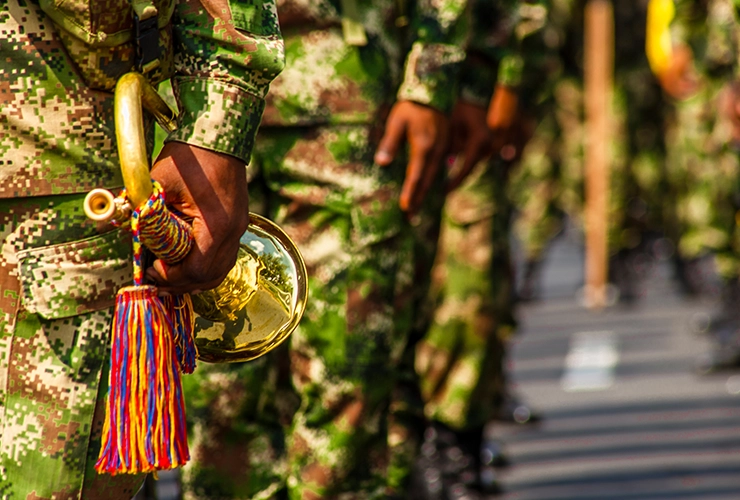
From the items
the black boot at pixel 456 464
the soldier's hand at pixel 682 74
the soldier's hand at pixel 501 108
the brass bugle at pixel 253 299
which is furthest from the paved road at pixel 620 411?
the brass bugle at pixel 253 299

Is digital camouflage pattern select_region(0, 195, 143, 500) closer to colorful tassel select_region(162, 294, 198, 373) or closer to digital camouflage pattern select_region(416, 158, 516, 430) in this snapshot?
colorful tassel select_region(162, 294, 198, 373)

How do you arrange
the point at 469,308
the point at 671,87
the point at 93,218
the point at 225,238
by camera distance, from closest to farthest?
1. the point at 93,218
2. the point at 225,238
3. the point at 469,308
4. the point at 671,87

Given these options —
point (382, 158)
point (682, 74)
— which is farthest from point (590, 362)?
point (382, 158)

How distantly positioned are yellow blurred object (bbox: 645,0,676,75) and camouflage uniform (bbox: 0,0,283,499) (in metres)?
5.80

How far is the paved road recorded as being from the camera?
4836mm

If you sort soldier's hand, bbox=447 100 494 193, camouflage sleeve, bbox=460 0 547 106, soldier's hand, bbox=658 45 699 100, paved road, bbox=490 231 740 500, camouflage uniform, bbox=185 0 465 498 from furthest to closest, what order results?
soldier's hand, bbox=658 45 699 100 → paved road, bbox=490 231 740 500 → camouflage sleeve, bbox=460 0 547 106 → soldier's hand, bbox=447 100 494 193 → camouflage uniform, bbox=185 0 465 498

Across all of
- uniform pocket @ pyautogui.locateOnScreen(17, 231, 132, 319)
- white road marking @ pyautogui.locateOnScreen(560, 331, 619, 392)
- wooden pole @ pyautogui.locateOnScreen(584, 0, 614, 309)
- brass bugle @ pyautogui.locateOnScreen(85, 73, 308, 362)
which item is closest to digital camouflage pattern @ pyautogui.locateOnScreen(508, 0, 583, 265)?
wooden pole @ pyautogui.locateOnScreen(584, 0, 614, 309)

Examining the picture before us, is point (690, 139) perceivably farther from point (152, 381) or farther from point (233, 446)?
point (152, 381)

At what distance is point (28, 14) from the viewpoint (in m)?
1.87

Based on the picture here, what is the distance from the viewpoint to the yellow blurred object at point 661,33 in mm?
7566

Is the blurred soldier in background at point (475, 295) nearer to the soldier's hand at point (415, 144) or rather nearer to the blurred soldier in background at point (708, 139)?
the soldier's hand at point (415, 144)

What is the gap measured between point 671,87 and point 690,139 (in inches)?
12.3

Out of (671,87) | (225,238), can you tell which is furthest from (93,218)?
(671,87)

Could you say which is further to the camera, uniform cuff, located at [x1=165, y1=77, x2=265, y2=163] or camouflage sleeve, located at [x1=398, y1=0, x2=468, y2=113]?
camouflage sleeve, located at [x1=398, y1=0, x2=468, y2=113]
